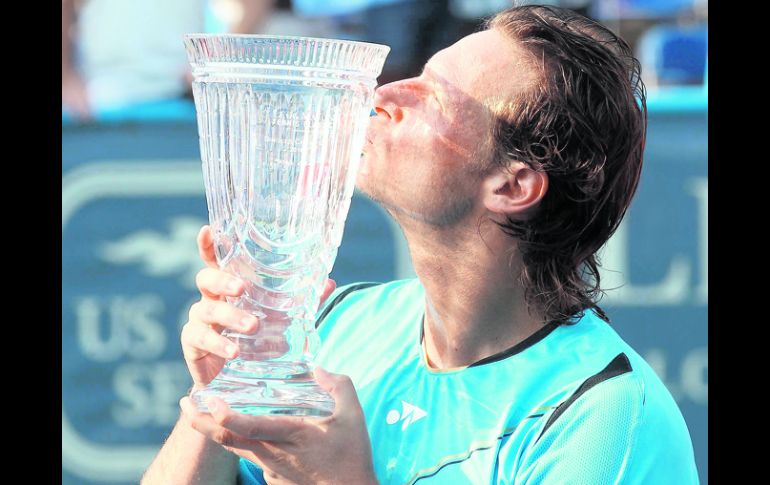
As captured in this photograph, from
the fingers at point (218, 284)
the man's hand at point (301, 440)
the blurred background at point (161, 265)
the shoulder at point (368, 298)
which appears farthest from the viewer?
the blurred background at point (161, 265)

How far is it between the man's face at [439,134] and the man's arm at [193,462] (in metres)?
0.55

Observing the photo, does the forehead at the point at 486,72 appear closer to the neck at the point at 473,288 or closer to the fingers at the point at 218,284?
the neck at the point at 473,288

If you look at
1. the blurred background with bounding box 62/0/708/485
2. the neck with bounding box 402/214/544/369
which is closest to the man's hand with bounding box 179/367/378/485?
the neck with bounding box 402/214/544/369

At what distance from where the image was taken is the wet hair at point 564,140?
186 centimetres

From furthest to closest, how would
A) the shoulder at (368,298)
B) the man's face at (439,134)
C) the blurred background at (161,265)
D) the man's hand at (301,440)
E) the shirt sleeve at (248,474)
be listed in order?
the blurred background at (161,265), the shoulder at (368,298), the shirt sleeve at (248,474), the man's face at (439,134), the man's hand at (301,440)

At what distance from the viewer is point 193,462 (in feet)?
6.12

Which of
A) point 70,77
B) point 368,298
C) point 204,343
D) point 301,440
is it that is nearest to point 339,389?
point 301,440

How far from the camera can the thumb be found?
1568 mm

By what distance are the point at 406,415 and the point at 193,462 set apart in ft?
1.31

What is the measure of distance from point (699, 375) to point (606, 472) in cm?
240

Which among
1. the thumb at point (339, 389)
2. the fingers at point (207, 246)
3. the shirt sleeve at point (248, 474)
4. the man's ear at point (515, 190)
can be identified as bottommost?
the shirt sleeve at point (248, 474)

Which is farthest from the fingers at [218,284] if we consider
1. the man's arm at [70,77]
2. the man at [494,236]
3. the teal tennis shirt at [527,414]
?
the man's arm at [70,77]

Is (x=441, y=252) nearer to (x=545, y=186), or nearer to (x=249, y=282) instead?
(x=545, y=186)
